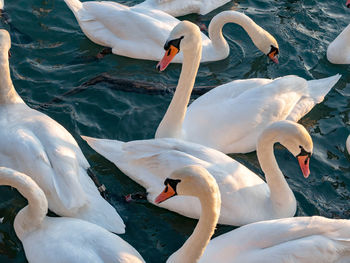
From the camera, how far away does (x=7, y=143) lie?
763 cm

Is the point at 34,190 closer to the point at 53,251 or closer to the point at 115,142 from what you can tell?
the point at 53,251

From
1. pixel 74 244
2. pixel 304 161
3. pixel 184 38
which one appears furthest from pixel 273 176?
pixel 74 244

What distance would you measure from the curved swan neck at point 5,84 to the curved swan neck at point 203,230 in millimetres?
3316

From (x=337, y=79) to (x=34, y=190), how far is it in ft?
16.8

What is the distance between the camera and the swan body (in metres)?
10.5

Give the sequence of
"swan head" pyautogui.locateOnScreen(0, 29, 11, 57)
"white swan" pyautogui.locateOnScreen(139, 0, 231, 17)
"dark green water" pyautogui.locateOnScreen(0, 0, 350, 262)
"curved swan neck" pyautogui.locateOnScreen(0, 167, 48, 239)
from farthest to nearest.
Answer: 1. "white swan" pyautogui.locateOnScreen(139, 0, 231, 17)
2. "swan head" pyautogui.locateOnScreen(0, 29, 11, 57)
3. "dark green water" pyautogui.locateOnScreen(0, 0, 350, 262)
4. "curved swan neck" pyautogui.locateOnScreen(0, 167, 48, 239)

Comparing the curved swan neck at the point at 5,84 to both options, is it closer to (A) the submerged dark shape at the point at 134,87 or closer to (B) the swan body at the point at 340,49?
(A) the submerged dark shape at the point at 134,87

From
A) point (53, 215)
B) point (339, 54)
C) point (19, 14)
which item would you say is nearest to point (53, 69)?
point (19, 14)

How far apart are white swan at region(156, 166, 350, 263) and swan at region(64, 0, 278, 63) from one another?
4.02 meters

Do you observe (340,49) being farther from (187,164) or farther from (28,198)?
(28,198)

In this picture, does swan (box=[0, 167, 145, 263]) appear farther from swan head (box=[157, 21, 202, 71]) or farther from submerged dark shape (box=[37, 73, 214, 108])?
submerged dark shape (box=[37, 73, 214, 108])

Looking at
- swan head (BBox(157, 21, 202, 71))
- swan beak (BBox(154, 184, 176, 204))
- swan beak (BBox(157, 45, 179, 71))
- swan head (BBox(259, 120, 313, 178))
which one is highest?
swan head (BBox(157, 21, 202, 71))

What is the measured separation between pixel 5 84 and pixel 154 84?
7.76 ft

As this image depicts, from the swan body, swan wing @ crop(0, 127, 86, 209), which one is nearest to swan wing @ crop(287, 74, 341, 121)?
the swan body
